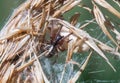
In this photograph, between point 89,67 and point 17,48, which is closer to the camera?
point 17,48

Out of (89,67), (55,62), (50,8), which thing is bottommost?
(89,67)

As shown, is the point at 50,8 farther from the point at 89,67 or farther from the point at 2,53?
the point at 89,67

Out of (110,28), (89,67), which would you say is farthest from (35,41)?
(89,67)

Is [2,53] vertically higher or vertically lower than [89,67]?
higher

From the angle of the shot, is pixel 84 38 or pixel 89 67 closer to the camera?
pixel 84 38

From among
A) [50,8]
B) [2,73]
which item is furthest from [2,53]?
[50,8]

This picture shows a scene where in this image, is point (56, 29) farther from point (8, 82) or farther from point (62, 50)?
point (8, 82)
